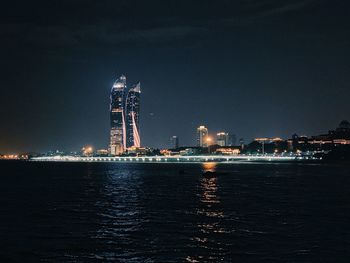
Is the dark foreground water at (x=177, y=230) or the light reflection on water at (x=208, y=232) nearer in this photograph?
the light reflection on water at (x=208, y=232)

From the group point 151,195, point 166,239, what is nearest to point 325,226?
point 166,239

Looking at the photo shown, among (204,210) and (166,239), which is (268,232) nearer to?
(166,239)

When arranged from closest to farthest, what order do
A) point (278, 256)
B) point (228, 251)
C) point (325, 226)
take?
point (278, 256)
point (228, 251)
point (325, 226)

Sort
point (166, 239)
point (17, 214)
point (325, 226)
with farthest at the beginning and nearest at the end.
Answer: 1. point (17, 214)
2. point (325, 226)
3. point (166, 239)

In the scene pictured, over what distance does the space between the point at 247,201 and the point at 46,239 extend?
25418 millimetres

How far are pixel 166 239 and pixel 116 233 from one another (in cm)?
383

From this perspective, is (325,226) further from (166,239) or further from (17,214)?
(17,214)

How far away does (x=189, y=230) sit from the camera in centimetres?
3098

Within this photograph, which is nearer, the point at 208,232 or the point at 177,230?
the point at 208,232

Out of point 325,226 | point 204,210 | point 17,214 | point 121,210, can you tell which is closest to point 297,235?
point 325,226

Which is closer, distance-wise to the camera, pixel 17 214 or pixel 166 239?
pixel 166 239

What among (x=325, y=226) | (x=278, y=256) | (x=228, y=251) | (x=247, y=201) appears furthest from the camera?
(x=247, y=201)

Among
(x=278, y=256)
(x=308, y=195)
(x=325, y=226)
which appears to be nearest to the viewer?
(x=278, y=256)

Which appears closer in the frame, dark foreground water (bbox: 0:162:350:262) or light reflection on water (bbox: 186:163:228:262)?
light reflection on water (bbox: 186:163:228:262)
